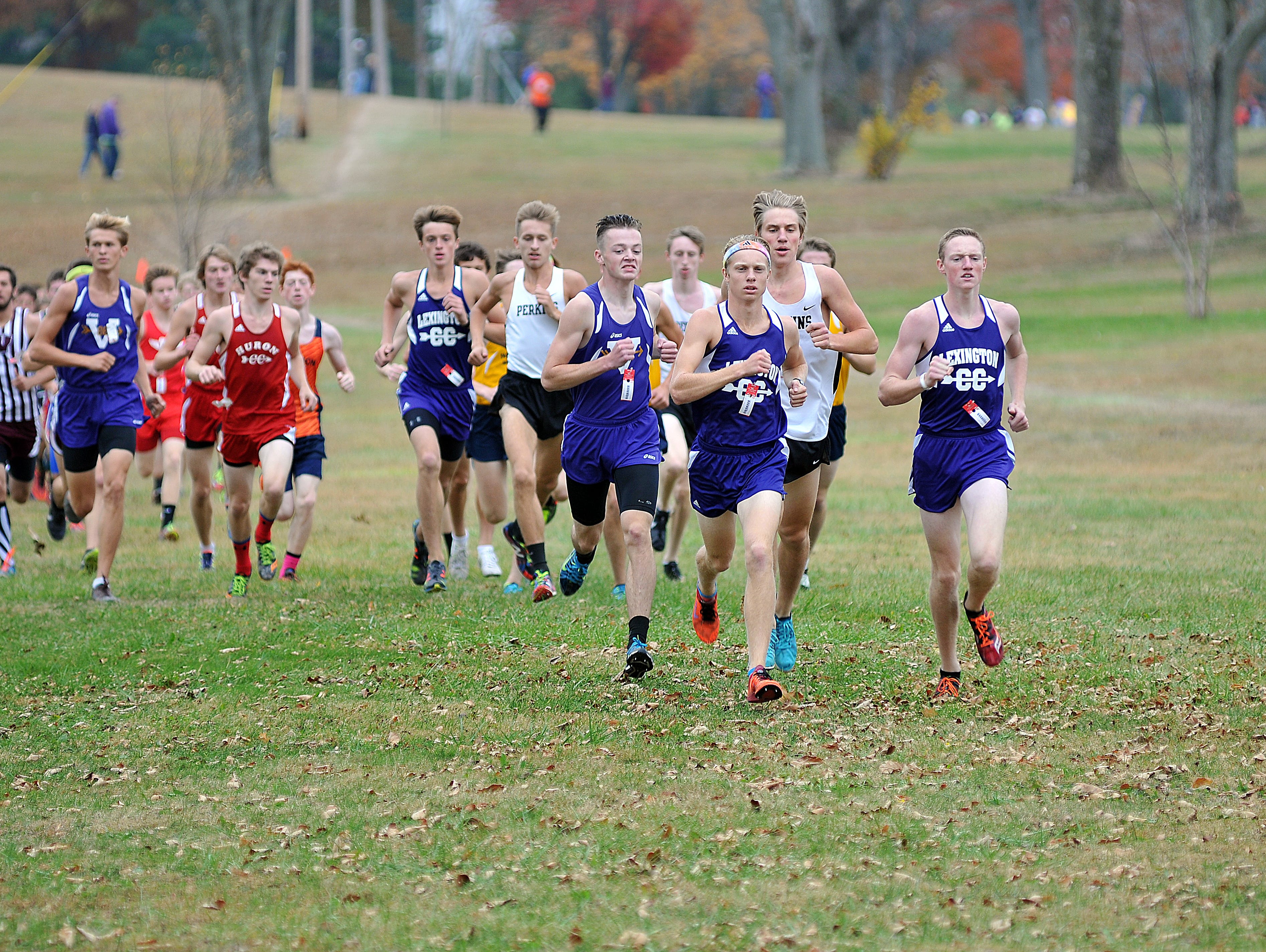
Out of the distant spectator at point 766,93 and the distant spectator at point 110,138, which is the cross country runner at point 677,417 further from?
the distant spectator at point 766,93

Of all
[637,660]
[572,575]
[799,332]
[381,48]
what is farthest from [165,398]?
[381,48]

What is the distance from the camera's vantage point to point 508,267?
10.6 metres

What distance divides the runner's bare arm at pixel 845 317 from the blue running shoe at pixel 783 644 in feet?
4.87

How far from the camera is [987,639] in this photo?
24.6ft

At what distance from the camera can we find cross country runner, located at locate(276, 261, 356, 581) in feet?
36.2

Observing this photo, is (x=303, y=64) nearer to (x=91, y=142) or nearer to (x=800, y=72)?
(x=91, y=142)

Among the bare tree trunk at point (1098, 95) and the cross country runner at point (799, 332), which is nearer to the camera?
the cross country runner at point (799, 332)

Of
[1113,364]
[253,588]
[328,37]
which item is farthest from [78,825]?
[328,37]

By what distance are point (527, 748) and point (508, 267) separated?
466 cm

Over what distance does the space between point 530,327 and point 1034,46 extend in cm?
6607

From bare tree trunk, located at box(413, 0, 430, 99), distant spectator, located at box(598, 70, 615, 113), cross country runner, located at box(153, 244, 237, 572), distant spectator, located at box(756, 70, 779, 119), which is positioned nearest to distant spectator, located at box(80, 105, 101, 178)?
bare tree trunk, located at box(413, 0, 430, 99)

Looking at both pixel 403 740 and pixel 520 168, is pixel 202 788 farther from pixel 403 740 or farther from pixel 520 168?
pixel 520 168

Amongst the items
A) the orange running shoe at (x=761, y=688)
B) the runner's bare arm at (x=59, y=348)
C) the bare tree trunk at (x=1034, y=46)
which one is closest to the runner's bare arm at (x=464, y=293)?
the runner's bare arm at (x=59, y=348)

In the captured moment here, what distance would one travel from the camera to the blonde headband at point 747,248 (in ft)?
24.4
